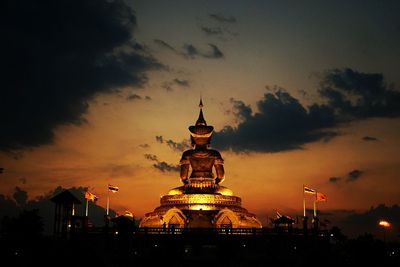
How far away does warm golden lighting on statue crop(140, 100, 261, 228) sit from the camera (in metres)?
83.3

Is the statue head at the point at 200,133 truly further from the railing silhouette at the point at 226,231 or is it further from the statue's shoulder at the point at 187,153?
the railing silhouette at the point at 226,231

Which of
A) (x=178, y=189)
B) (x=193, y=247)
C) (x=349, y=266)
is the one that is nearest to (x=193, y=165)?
(x=178, y=189)

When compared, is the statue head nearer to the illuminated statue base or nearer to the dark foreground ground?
the illuminated statue base

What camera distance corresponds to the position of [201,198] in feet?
283

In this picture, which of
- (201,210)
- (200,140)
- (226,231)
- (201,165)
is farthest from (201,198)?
(226,231)

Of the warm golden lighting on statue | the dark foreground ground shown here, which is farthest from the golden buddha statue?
the dark foreground ground

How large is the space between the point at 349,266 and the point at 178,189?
3350 centimetres

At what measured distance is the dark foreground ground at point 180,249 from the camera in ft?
193

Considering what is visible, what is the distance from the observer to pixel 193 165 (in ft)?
306

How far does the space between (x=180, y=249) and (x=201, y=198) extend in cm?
2070

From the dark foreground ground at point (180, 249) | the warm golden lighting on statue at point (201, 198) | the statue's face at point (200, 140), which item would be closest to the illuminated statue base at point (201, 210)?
the warm golden lighting on statue at point (201, 198)

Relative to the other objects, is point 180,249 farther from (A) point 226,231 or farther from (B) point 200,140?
(B) point 200,140

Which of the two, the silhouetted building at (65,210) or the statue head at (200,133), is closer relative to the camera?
the silhouetted building at (65,210)

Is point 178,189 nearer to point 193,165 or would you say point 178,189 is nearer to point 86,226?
point 193,165
